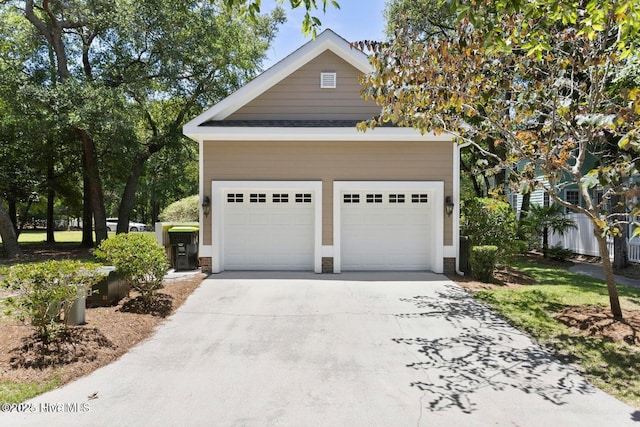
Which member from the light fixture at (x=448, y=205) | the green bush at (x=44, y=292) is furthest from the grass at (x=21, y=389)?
the light fixture at (x=448, y=205)

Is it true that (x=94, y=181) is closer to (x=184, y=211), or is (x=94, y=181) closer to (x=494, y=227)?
(x=184, y=211)

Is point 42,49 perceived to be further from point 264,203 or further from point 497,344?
point 497,344

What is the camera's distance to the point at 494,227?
10.5 metres

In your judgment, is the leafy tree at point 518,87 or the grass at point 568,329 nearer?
the grass at point 568,329

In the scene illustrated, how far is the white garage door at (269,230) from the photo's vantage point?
11141 mm

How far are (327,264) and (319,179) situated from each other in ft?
7.60

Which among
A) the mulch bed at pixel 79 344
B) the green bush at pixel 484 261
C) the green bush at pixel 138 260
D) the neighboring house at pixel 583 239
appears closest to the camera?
the mulch bed at pixel 79 344

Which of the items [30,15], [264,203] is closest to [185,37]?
[30,15]

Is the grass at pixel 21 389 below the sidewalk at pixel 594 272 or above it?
below

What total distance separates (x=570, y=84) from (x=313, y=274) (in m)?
7.09

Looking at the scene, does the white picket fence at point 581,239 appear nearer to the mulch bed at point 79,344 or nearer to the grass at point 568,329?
the grass at point 568,329

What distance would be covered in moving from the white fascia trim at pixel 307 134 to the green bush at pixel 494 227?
217cm

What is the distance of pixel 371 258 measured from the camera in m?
11.2

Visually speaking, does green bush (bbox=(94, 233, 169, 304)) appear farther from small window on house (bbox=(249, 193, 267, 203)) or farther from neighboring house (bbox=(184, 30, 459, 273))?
small window on house (bbox=(249, 193, 267, 203))
